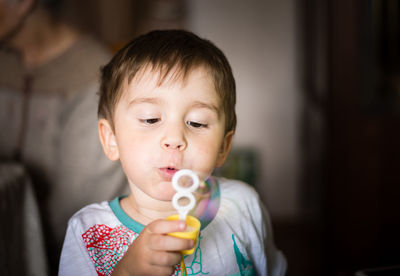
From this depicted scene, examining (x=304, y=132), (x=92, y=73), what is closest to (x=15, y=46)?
(x=92, y=73)

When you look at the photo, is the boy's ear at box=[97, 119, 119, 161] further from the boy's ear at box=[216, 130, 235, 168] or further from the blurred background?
the blurred background

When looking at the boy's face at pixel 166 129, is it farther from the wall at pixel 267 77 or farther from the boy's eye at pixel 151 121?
the wall at pixel 267 77

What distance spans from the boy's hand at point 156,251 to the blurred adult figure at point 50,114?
29 cm

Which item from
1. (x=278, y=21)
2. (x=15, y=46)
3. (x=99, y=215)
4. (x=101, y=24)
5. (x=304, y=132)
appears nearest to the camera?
(x=99, y=215)

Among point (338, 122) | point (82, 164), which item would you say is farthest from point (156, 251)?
point (338, 122)

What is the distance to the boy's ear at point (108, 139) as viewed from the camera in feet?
2.08

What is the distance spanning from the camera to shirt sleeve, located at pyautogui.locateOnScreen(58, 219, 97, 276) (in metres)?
0.57

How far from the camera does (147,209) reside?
2.00 feet

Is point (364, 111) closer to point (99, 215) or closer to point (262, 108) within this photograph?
point (262, 108)

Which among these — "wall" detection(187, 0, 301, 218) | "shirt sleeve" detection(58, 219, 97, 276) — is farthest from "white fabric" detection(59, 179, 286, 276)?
"wall" detection(187, 0, 301, 218)

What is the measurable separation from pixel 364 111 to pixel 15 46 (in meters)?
1.46

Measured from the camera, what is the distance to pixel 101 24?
1466 mm

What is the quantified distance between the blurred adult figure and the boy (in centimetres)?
20

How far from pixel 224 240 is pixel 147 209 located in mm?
135
